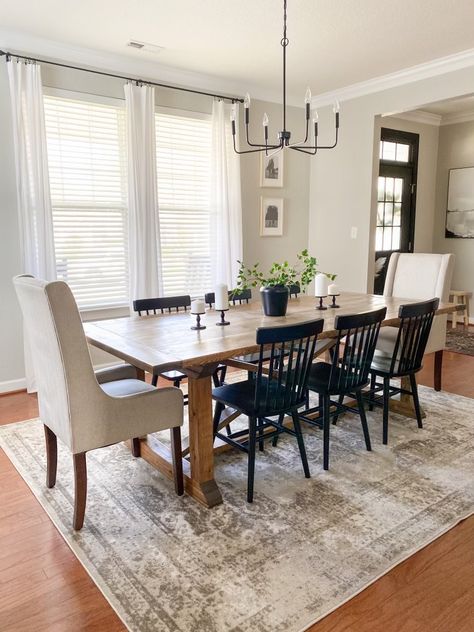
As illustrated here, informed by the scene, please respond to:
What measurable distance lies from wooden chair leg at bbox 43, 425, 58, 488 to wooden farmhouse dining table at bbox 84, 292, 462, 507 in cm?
51

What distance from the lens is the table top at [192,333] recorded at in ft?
7.24

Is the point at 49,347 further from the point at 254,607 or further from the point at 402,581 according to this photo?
the point at 402,581

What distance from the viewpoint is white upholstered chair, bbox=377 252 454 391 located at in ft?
12.9

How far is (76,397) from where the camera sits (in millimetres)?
2082

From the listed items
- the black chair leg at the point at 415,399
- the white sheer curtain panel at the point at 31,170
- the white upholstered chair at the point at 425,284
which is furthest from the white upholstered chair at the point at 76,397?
the white upholstered chair at the point at 425,284

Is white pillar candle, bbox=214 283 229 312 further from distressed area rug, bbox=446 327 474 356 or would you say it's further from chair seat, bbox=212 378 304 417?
distressed area rug, bbox=446 327 474 356

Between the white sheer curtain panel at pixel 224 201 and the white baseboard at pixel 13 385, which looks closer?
the white baseboard at pixel 13 385

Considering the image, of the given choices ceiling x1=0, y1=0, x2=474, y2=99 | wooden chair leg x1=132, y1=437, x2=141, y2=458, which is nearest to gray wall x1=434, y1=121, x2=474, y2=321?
ceiling x1=0, y1=0, x2=474, y2=99

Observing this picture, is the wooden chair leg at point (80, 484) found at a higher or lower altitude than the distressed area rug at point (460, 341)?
higher

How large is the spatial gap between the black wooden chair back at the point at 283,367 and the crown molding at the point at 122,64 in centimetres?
315

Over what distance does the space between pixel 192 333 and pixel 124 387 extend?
46cm

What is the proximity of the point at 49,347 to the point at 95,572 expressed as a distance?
3.06ft

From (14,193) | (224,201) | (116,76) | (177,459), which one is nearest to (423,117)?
(224,201)

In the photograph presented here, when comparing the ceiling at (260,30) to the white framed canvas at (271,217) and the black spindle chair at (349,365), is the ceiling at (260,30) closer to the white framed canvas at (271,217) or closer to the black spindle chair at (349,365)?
the white framed canvas at (271,217)
